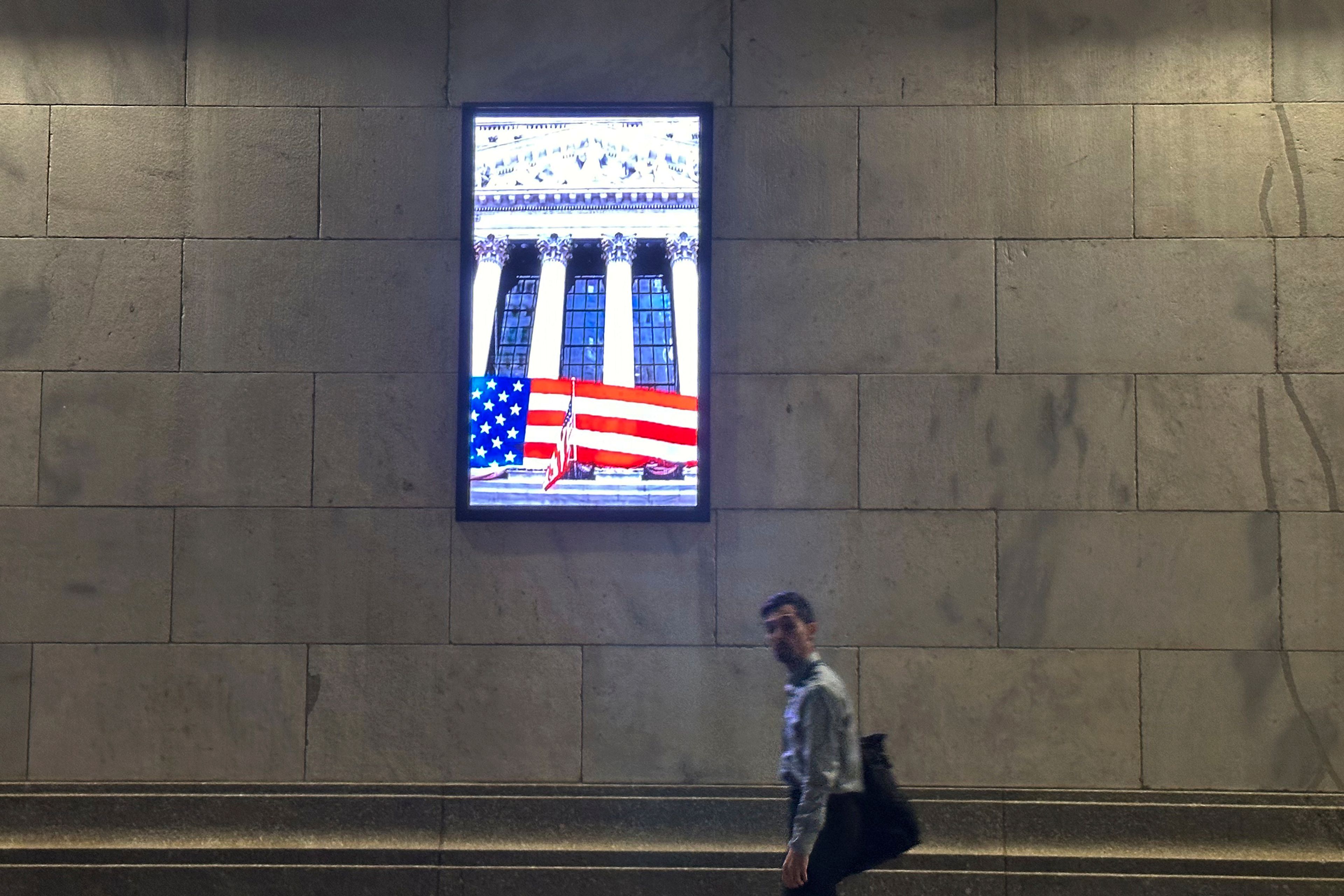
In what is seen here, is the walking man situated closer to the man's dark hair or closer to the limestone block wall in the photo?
the man's dark hair

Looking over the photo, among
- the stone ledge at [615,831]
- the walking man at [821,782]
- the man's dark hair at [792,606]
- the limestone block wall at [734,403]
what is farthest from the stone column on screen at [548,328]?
the walking man at [821,782]

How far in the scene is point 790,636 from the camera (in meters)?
4.42

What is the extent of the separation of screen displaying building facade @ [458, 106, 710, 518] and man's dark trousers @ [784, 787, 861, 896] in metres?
2.39

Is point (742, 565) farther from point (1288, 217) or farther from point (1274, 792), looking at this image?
point (1288, 217)

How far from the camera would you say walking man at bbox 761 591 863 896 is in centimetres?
421

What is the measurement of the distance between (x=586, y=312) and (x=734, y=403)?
3.32 feet

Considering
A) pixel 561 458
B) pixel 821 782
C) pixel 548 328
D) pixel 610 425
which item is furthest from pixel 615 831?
pixel 548 328

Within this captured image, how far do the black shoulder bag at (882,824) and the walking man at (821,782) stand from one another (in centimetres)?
4

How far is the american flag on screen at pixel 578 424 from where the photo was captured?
21.1 feet

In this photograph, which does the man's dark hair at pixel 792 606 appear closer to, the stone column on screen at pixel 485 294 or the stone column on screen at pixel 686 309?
the stone column on screen at pixel 686 309

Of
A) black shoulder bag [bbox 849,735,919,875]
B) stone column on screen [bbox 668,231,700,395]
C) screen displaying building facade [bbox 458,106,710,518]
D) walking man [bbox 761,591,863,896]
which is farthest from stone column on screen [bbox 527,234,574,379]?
black shoulder bag [bbox 849,735,919,875]

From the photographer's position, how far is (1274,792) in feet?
20.3

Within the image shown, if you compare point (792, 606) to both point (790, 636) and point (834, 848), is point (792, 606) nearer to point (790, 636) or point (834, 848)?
point (790, 636)

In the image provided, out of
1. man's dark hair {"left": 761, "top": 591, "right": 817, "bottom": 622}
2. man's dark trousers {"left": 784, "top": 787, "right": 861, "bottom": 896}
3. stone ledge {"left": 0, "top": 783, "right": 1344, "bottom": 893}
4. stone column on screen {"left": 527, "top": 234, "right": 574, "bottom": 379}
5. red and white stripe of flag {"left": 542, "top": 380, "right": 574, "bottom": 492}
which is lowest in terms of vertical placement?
stone ledge {"left": 0, "top": 783, "right": 1344, "bottom": 893}
